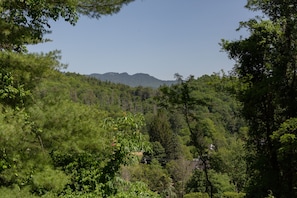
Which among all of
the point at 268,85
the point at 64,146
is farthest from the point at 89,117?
the point at 268,85

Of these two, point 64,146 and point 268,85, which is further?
point 268,85

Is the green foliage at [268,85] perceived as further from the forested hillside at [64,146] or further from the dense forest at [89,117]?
the forested hillside at [64,146]

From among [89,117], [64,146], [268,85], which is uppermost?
[268,85]

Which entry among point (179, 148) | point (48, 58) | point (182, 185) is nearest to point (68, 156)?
point (48, 58)

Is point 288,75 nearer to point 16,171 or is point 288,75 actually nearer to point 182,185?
point 16,171

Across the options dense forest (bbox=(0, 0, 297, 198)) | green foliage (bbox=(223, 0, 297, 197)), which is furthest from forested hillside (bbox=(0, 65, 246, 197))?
green foliage (bbox=(223, 0, 297, 197))

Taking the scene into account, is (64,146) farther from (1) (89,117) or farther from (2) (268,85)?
(2) (268,85)

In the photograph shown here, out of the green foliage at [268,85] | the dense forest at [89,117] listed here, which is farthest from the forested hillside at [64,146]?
the green foliage at [268,85]

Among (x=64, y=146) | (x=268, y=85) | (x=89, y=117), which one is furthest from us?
(x=268, y=85)

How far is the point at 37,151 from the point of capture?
201 inches

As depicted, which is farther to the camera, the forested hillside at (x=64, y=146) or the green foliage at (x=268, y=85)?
the green foliage at (x=268, y=85)

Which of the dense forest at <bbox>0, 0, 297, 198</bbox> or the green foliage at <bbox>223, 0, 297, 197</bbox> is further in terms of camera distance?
the green foliage at <bbox>223, 0, 297, 197</bbox>

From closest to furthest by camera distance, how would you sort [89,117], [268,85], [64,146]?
[64,146] < [89,117] < [268,85]

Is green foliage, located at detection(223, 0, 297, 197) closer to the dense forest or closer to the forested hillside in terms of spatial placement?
the dense forest
